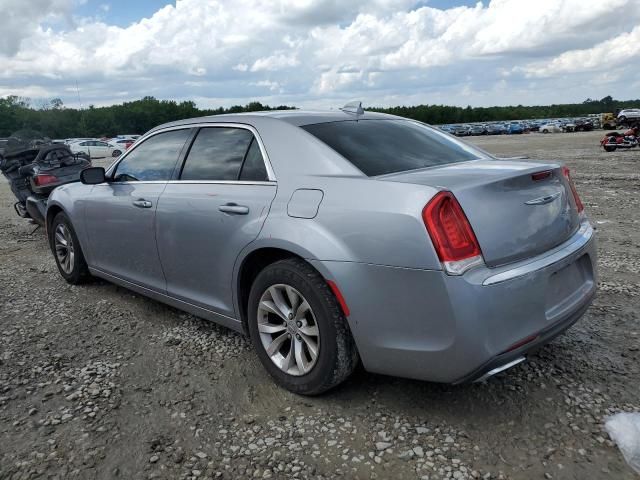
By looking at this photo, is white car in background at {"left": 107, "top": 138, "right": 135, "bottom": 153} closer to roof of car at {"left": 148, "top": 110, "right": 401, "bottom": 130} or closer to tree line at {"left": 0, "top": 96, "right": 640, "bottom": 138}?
tree line at {"left": 0, "top": 96, "right": 640, "bottom": 138}

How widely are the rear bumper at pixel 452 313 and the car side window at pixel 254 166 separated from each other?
0.77 meters

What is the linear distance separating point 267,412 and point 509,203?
164cm

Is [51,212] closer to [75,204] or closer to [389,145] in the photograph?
[75,204]

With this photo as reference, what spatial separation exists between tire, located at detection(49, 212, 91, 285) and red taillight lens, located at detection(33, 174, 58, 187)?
247 centimetres

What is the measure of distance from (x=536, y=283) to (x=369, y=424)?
107 centimetres

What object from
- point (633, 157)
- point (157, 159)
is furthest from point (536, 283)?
point (633, 157)

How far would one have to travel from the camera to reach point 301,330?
2.91 m

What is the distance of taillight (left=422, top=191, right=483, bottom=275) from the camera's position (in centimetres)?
234

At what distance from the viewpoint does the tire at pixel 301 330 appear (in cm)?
272

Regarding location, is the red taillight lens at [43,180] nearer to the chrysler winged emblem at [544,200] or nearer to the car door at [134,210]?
the car door at [134,210]

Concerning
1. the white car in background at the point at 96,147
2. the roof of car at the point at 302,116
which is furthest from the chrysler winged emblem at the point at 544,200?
the white car in background at the point at 96,147

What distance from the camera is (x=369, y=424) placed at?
272 centimetres

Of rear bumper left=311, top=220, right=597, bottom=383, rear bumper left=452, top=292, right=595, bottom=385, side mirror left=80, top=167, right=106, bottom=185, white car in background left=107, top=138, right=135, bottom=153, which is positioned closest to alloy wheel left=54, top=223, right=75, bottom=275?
side mirror left=80, top=167, right=106, bottom=185

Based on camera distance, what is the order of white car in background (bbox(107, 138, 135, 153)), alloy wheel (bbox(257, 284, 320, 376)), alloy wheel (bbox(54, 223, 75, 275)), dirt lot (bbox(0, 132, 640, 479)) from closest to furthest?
dirt lot (bbox(0, 132, 640, 479)) < alloy wheel (bbox(257, 284, 320, 376)) < alloy wheel (bbox(54, 223, 75, 275)) < white car in background (bbox(107, 138, 135, 153))
